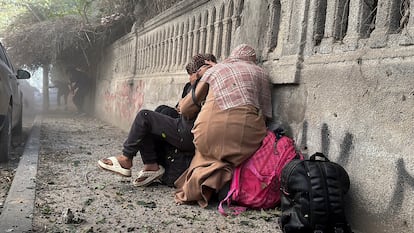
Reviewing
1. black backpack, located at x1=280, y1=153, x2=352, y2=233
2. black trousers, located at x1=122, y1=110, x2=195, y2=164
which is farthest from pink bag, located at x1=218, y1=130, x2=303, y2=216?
black trousers, located at x1=122, y1=110, x2=195, y2=164

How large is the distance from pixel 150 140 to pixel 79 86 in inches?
579

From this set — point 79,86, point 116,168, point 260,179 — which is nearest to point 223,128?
point 260,179

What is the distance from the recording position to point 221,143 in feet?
11.8

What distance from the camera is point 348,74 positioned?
10.3 ft

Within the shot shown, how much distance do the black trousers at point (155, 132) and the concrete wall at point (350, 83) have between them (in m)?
0.90

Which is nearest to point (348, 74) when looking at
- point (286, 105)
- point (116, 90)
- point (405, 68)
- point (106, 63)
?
point (405, 68)

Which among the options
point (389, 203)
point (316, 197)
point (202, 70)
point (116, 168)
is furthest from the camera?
point (202, 70)

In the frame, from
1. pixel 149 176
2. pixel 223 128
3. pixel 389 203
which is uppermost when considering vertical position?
pixel 223 128

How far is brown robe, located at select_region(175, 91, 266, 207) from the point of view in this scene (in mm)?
3576

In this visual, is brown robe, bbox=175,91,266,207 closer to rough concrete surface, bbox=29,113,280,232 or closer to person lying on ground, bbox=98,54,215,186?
rough concrete surface, bbox=29,113,280,232

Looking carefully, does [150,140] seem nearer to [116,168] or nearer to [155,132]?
[155,132]

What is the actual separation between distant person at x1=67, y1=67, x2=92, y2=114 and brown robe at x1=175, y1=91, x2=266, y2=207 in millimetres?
14317

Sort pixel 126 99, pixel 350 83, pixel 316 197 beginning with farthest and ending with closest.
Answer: pixel 126 99 < pixel 350 83 < pixel 316 197

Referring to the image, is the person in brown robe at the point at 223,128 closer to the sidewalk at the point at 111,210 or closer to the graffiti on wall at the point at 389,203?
the sidewalk at the point at 111,210
